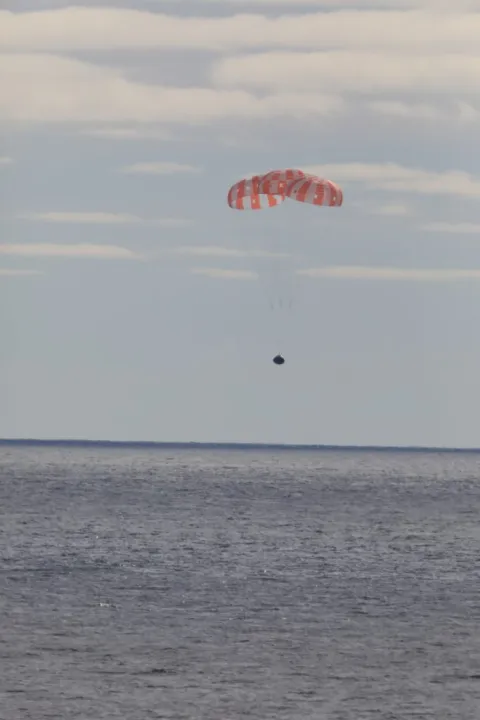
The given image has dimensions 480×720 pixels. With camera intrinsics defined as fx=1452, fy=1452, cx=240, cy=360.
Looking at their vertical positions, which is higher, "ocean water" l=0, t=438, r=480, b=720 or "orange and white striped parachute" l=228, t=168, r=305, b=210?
"orange and white striped parachute" l=228, t=168, r=305, b=210

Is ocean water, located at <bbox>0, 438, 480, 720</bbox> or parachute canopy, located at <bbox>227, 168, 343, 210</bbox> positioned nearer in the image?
ocean water, located at <bbox>0, 438, 480, 720</bbox>

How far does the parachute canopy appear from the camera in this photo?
185ft

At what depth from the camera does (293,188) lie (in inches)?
2235

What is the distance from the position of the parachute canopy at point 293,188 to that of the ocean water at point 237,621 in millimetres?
14657

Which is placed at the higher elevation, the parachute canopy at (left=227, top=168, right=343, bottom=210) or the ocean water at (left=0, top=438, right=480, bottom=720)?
the parachute canopy at (left=227, top=168, right=343, bottom=210)

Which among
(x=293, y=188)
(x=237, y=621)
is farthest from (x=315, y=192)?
(x=237, y=621)

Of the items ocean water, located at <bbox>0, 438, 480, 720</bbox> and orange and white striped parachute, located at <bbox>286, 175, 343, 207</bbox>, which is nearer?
ocean water, located at <bbox>0, 438, 480, 720</bbox>

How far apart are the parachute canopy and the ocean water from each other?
48.1ft

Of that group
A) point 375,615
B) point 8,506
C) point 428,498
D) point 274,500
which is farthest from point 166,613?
point 428,498

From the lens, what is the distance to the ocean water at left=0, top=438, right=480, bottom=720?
32719mm

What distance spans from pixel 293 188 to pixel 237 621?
64.9 ft

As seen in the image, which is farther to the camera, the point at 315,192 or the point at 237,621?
the point at 315,192

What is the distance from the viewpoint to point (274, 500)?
126 m

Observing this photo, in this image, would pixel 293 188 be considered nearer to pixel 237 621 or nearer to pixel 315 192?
pixel 315 192
